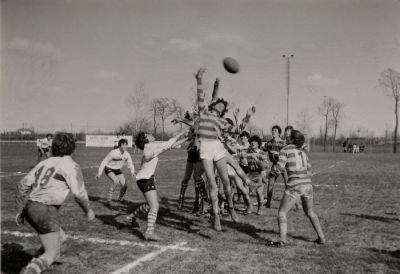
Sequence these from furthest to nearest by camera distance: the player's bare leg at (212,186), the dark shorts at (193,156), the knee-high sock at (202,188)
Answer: the dark shorts at (193,156) → the knee-high sock at (202,188) → the player's bare leg at (212,186)

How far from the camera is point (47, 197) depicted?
16.8 feet

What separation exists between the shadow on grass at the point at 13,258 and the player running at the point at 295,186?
391 cm

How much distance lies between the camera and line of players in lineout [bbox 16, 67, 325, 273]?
5086mm

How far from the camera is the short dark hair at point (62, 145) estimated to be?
5.30 metres

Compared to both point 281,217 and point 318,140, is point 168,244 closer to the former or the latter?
point 281,217

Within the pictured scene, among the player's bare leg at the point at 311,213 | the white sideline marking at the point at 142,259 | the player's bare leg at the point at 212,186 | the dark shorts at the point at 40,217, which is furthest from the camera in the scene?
the player's bare leg at the point at 212,186

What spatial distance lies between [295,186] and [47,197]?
398cm

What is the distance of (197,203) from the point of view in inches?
408

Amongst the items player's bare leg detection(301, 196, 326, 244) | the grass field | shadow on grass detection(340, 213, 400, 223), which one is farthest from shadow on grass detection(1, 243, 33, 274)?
shadow on grass detection(340, 213, 400, 223)

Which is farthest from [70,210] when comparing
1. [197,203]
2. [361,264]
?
[361,264]

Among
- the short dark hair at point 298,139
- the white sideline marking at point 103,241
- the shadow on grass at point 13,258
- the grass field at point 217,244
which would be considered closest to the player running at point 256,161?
the grass field at point 217,244

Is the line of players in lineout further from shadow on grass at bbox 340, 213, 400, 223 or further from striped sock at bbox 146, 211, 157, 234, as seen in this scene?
shadow on grass at bbox 340, 213, 400, 223

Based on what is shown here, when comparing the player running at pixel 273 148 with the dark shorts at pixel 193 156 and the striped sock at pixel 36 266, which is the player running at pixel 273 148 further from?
the striped sock at pixel 36 266

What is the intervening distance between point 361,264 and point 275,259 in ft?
4.05
